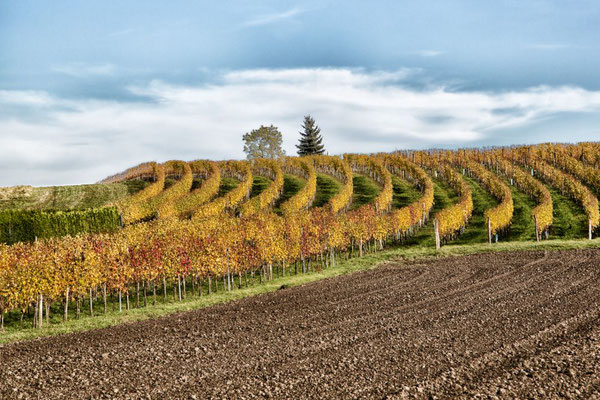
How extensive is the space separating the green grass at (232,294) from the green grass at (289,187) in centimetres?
4407

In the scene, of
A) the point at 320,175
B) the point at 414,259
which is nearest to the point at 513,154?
the point at 320,175

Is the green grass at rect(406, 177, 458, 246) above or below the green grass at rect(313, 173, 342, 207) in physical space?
below

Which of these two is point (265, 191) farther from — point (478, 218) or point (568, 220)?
point (568, 220)

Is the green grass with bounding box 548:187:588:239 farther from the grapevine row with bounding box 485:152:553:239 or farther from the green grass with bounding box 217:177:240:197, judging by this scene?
the green grass with bounding box 217:177:240:197

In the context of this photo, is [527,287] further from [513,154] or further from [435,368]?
[513,154]

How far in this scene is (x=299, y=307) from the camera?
34.1 metres

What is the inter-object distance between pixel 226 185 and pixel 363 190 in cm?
3283

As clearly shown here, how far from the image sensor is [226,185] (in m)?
120

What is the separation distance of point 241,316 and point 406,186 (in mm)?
92045

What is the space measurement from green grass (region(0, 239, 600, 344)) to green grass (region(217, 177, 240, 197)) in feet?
180

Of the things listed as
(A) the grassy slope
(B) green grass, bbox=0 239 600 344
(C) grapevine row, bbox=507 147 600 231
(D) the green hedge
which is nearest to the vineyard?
(D) the green hedge

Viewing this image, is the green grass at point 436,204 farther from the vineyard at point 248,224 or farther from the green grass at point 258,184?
the green grass at point 258,184

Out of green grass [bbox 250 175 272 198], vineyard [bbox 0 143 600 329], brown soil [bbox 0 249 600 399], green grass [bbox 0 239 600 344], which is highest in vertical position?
green grass [bbox 250 175 272 198]

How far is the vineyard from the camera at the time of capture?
41688mm
